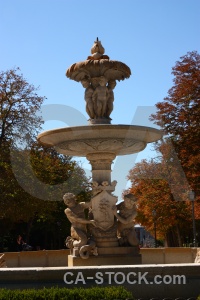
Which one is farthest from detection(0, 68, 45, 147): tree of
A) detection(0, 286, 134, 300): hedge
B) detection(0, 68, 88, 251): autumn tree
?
detection(0, 286, 134, 300): hedge

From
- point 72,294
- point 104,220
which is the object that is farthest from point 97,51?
point 72,294

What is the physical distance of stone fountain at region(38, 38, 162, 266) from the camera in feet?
37.7

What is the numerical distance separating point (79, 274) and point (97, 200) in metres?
4.42

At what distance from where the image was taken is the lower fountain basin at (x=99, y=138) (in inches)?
440

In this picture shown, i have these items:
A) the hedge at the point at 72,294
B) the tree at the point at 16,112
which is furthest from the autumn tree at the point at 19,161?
the hedge at the point at 72,294

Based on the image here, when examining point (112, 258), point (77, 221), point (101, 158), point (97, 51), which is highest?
point (97, 51)

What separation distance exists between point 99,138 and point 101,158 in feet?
3.31

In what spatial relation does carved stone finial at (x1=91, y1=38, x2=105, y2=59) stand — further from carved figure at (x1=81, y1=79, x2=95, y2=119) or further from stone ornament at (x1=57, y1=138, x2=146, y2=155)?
stone ornament at (x1=57, y1=138, x2=146, y2=155)

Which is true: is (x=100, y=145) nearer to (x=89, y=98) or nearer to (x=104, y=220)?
(x=89, y=98)

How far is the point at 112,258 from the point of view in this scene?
11586 mm

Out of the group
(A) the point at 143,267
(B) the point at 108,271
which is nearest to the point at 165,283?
(A) the point at 143,267

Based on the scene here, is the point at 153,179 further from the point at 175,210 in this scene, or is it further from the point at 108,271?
the point at 108,271

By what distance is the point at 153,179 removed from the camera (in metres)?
30.5

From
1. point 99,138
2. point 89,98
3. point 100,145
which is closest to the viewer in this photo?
point 99,138
